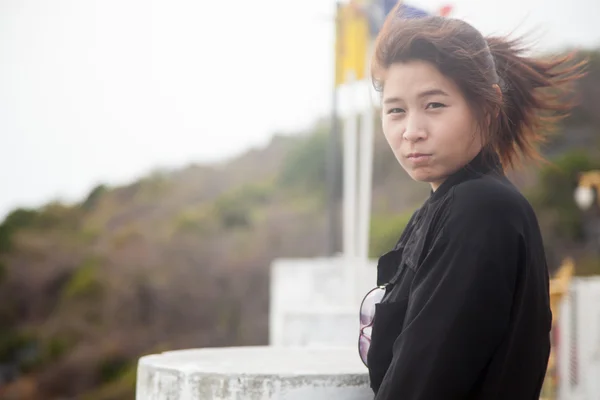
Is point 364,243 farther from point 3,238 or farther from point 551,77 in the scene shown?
point 3,238

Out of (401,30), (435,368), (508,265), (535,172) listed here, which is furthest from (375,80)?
(535,172)

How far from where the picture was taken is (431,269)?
6.57 ft

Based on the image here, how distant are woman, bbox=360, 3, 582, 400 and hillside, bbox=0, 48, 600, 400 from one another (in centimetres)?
1906

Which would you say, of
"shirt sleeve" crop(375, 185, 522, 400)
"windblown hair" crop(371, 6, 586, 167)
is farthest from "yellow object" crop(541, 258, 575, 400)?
"shirt sleeve" crop(375, 185, 522, 400)

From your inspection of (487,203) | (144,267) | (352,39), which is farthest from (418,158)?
(144,267)

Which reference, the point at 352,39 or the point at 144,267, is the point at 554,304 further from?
the point at 144,267

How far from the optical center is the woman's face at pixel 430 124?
2.15m

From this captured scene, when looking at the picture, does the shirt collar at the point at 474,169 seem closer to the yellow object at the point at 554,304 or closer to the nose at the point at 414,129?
the nose at the point at 414,129

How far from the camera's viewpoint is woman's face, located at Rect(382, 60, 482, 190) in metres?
2.15

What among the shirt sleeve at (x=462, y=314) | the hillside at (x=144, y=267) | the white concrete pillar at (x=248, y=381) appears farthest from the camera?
the hillside at (x=144, y=267)

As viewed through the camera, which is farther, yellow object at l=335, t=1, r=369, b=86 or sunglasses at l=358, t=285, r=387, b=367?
yellow object at l=335, t=1, r=369, b=86

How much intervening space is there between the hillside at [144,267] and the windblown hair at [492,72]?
62.2 ft

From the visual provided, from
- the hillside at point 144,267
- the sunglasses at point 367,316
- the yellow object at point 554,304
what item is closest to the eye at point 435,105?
the sunglasses at point 367,316

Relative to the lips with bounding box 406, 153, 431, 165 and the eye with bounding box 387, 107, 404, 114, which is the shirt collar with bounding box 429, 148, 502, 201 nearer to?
the lips with bounding box 406, 153, 431, 165
